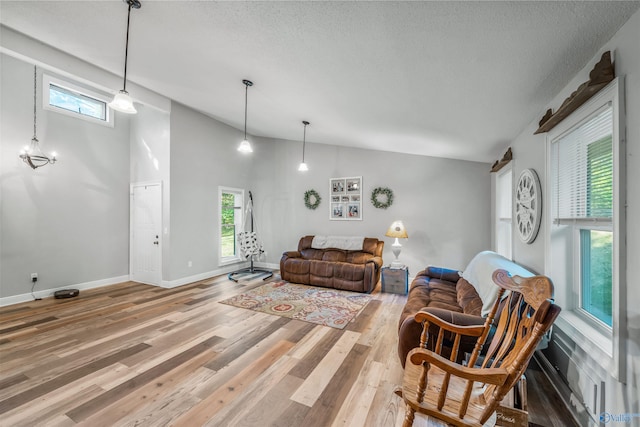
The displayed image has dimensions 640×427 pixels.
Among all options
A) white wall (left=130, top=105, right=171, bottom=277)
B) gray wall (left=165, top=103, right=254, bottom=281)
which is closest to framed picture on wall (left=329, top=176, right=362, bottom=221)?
gray wall (left=165, top=103, right=254, bottom=281)

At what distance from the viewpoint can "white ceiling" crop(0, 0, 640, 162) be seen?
1356 mm

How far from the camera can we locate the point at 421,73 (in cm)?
194

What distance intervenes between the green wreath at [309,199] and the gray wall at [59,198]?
3.63m

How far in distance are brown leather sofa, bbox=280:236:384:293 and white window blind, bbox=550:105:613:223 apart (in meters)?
2.88

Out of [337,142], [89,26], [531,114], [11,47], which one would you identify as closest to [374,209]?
[337,142]

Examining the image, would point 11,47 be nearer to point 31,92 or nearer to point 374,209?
point 31,92

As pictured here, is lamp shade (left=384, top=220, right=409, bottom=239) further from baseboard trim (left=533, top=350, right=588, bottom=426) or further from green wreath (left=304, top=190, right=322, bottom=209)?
baseboard trim (left=533, top=350, right=588, bottom=426)

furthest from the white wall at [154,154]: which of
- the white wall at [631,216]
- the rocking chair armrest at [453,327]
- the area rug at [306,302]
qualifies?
the white wall at [631,216]

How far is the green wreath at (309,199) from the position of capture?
5820 millimetres

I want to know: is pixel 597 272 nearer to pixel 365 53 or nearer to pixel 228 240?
pixel 365 53

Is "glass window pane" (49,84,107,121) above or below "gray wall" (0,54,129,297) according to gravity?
above

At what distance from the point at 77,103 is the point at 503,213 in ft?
23.8

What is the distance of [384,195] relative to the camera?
17.3 ft

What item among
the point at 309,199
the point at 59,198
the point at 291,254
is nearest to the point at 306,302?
the point at 291,254
